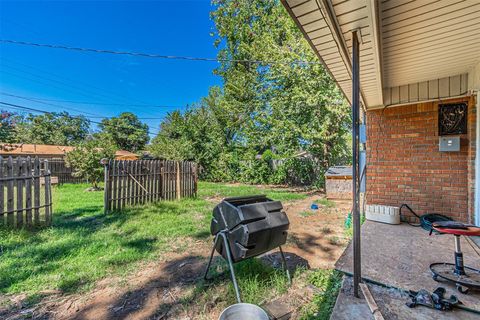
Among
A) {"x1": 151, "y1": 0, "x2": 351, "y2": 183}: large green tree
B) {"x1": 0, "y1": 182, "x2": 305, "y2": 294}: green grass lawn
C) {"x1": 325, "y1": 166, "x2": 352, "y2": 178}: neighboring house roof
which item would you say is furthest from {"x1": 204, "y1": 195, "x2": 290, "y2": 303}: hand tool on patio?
{"x1": 151, "y1": 0, "x2": 351, "y2": 183}: large green tree

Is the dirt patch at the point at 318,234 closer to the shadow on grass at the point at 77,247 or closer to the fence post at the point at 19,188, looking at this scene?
the shadow on grass at the point at 77,247

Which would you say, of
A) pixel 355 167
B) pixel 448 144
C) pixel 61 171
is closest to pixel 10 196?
pixel 355 167

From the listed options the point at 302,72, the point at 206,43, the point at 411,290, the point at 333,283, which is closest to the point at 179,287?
the point at 333,283

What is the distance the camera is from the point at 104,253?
3389 millimetres

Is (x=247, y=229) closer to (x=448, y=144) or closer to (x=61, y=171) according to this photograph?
(x=448, y=144)

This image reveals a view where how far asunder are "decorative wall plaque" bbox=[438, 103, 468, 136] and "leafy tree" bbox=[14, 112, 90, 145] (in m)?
36.4

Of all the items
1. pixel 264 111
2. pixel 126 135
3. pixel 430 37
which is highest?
pixel 126 135

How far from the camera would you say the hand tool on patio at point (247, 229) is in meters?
2.10

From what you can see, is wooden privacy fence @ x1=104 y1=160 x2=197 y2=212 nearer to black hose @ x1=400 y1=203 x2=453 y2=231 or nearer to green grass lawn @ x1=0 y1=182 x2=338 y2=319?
green grass lawn @ x1=0 y1=182 x2=338 y2=319

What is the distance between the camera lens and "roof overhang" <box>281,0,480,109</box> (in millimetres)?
1688

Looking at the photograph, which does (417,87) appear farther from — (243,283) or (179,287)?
(179,287)

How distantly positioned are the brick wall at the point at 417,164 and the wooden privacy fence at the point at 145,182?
18.0ft

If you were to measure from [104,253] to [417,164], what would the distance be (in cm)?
525

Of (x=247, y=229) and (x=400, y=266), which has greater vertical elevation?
(x=247, y=229)
